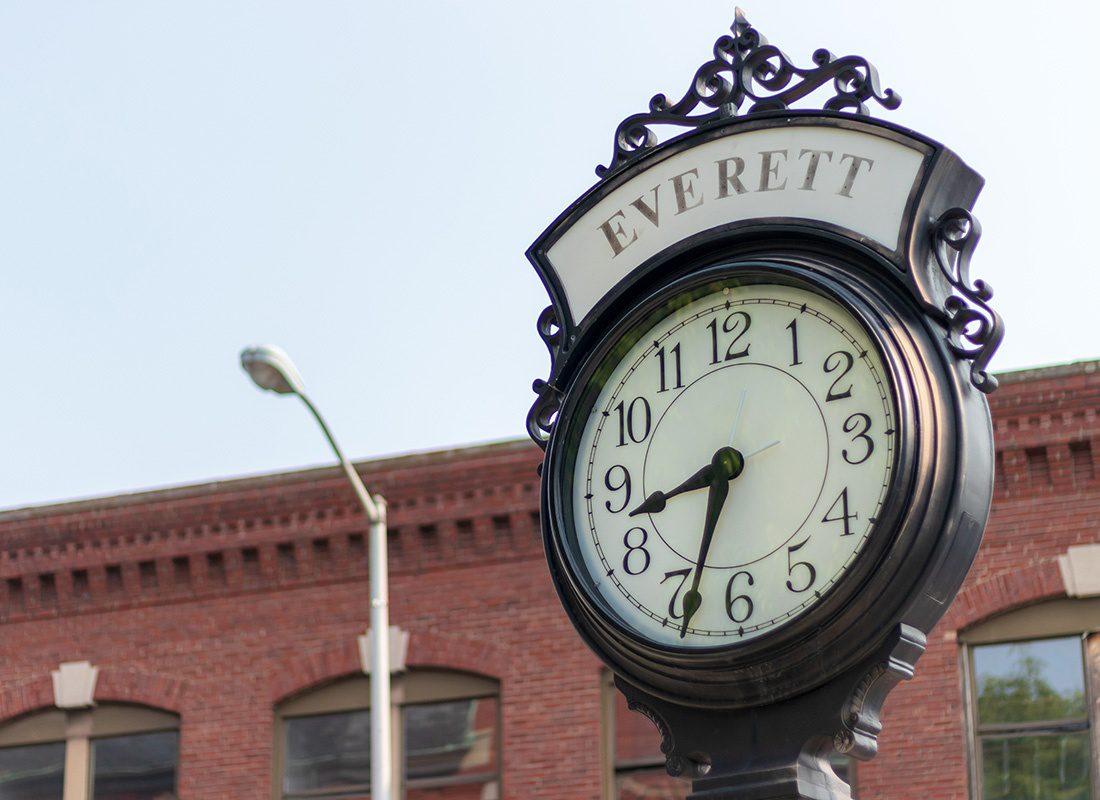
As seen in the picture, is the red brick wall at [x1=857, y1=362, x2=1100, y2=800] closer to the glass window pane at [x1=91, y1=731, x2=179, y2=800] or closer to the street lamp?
the street lamp

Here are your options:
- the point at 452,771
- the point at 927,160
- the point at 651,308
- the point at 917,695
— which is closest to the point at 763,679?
the point at 651,308

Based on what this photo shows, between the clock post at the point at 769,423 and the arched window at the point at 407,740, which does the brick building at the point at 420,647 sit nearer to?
the arched window at the point at 407,740

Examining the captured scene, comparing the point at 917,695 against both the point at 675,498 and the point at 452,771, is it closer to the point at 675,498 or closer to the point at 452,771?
the point at 452,771

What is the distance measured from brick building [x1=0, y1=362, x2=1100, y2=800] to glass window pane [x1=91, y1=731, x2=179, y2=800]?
0.02 metres

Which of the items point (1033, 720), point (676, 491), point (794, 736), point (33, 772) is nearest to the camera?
point (794, 736)

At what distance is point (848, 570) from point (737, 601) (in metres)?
0.21

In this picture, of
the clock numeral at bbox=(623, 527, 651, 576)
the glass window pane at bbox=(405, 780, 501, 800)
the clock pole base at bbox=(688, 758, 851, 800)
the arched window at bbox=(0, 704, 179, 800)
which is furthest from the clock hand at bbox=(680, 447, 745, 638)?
the arched window at bbox=(0, 704, 179, 800)

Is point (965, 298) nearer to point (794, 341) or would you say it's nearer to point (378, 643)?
point (794, 341)

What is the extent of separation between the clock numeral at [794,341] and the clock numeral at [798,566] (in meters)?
0.33

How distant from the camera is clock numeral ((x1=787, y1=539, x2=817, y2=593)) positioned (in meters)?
3.08

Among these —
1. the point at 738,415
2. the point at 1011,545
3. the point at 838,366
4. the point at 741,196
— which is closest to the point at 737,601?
the point at 738,415

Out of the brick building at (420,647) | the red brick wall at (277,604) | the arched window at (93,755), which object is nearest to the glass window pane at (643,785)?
the brick building at (420,647)

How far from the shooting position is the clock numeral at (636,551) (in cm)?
329

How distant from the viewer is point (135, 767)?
58.8 feet
